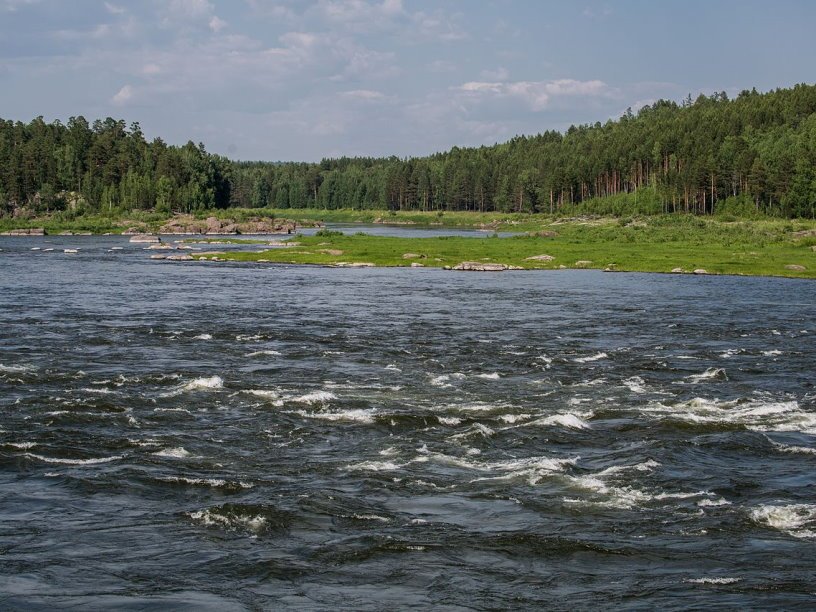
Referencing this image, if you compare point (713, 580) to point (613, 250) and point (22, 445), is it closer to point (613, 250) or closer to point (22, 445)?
point (22, 445)

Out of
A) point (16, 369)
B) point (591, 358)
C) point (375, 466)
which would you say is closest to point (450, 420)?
point (375, 466)

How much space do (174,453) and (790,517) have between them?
15.8 meters

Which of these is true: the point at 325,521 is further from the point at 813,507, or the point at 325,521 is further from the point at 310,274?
the point at 310,274

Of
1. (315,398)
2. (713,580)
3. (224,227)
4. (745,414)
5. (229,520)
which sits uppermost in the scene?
(224,227)

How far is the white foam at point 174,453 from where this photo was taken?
81.7 feet

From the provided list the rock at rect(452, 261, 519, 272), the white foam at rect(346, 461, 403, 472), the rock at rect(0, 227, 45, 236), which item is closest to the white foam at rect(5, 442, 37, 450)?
the white foam at rect(346, 461, 403, 472)

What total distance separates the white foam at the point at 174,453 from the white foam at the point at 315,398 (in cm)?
658

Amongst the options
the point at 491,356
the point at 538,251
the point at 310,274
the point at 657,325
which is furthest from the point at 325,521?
the point at 538,251

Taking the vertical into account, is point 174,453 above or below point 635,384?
above

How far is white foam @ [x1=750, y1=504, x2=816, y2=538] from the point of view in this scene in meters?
19.5

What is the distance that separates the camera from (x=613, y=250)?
10319 cm

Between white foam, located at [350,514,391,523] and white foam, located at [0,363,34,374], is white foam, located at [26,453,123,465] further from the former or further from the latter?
white foam, located at [0,363,34,374]

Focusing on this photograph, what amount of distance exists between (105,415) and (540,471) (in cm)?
1446

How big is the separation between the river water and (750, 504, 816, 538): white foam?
7 cm
